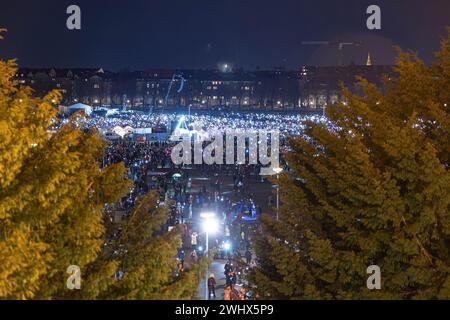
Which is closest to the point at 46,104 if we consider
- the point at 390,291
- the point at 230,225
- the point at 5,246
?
the point at 5,246

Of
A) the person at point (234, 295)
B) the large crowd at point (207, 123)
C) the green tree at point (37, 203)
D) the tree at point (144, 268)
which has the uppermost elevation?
the large crowd at point (207, 123)

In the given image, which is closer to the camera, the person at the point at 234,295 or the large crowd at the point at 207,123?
the person at the point at 234,295

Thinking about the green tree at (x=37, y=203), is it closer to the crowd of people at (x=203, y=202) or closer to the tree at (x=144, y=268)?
the tree at (x=144, y=268)

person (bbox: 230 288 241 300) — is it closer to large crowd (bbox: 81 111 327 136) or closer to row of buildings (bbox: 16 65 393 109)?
large crowd (bbox: 81 111 327 136)

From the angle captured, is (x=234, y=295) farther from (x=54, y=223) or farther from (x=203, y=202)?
(x=203, y=202)

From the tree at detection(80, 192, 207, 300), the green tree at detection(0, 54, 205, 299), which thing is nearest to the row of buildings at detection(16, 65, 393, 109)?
the tree at detection(80, 192, 207, 300)

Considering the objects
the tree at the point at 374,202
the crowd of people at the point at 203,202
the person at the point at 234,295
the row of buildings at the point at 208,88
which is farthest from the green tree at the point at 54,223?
the row of buildings at the point at 208,88

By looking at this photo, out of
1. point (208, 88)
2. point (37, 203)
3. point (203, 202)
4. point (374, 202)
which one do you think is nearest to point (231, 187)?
point (203, 202)
